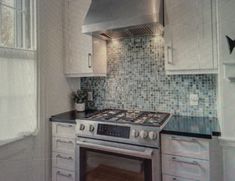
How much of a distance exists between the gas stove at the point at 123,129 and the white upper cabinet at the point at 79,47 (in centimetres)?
58

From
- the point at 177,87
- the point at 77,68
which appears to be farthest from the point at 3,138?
the point at 177,87

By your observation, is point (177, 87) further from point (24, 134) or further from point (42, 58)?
point (24, 134)

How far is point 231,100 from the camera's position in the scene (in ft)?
4.31

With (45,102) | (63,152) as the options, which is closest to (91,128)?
(63,152)

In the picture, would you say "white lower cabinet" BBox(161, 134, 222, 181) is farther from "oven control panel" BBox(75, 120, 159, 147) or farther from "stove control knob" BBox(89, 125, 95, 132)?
"stove control knob" BBox(89, 125, 95, 132)

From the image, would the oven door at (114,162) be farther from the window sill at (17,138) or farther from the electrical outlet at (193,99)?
the electrical outlet at (193,99)

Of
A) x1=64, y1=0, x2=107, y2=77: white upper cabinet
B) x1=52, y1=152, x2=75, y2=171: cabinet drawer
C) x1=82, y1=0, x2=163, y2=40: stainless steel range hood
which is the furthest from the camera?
x1=64, y1=0, x2=107, y2=77: white upper cabinet

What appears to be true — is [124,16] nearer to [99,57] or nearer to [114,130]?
[99,57]

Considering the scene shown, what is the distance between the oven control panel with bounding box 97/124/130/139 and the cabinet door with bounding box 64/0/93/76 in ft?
2.18

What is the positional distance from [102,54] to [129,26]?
668mm

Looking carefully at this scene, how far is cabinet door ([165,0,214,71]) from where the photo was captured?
155 cm

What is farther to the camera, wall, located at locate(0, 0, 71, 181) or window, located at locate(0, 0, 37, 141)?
wall, located at locate(0, 0, 71, 181)

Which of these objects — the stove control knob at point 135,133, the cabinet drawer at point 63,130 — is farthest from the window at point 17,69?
the stove control knob at point 135,133

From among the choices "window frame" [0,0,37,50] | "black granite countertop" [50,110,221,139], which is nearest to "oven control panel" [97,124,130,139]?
"black granite countertop" [50,110,221,139]
